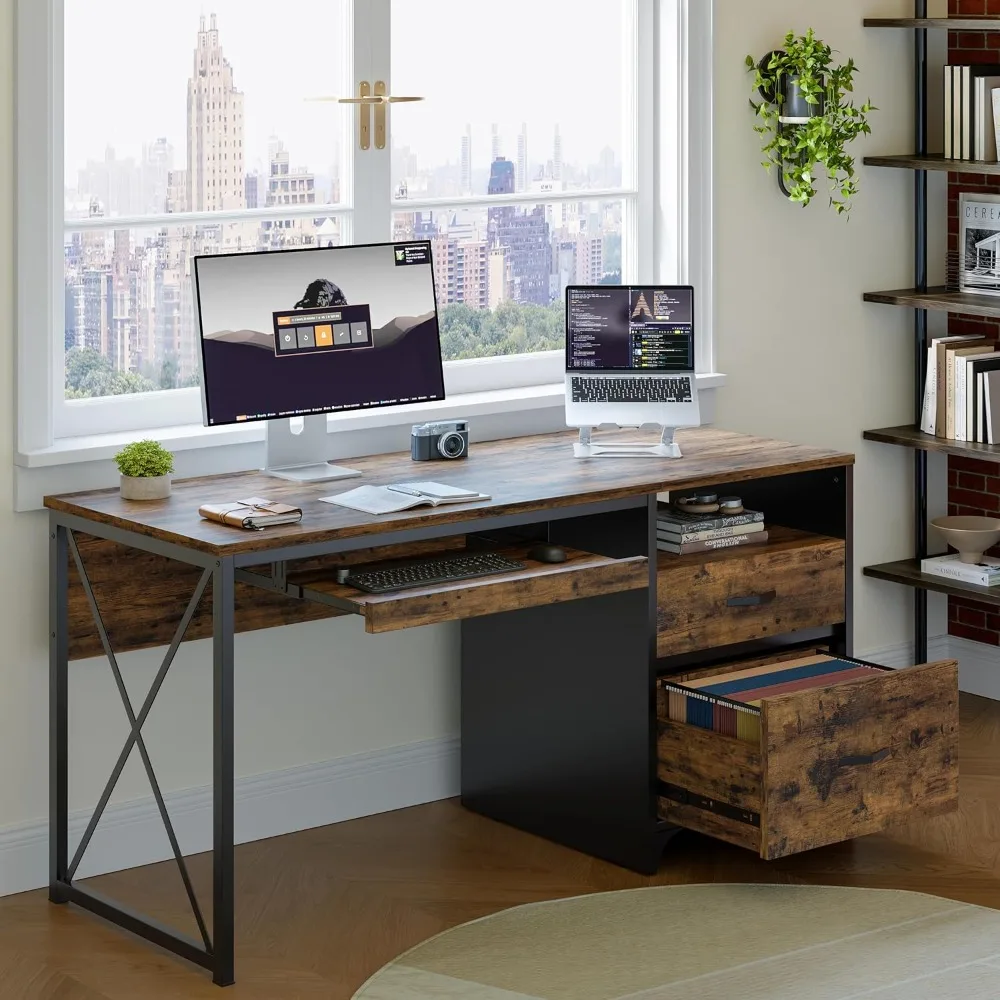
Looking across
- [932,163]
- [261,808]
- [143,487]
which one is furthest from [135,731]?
[932,163]

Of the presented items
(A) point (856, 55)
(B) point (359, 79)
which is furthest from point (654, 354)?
(A) point (856, 55)

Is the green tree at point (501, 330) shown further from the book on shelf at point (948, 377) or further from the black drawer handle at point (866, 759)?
the black drawer handle at point (866, 759)

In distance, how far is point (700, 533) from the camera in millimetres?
3936

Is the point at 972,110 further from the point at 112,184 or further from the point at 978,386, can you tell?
the point at 112,184

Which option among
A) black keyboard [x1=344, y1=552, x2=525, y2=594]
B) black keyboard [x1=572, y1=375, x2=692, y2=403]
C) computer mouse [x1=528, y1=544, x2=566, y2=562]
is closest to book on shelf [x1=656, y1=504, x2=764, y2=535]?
black keyboard [x1=572, y1=375, x2=692, y2=403]

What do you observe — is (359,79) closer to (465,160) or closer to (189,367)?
(465,160)

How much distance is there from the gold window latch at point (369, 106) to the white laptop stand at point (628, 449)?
31.0 inches

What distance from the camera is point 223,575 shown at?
3.17 metres

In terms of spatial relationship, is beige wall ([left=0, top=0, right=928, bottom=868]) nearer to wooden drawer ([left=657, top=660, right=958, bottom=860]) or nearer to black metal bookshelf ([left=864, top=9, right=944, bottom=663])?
black metal bookshelf ([left=864, top=9, right=944, bottom=663])

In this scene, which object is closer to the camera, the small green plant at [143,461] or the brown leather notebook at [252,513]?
the brown leather notebook at [252,513]

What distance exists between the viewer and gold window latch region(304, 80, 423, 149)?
13.2ft

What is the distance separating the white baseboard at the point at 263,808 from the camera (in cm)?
372

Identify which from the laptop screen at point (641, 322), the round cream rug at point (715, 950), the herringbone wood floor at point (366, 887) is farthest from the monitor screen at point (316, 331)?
the round cream rug at point (715, 950)

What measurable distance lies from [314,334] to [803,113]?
4.97 ft
